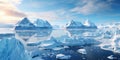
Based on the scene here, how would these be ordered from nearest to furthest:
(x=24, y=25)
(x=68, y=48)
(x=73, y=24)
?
1. (x=68, y=48)
2. (x=24, y=25)
3. (x=73, y=24)

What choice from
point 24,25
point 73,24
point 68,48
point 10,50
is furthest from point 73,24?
point 10,50

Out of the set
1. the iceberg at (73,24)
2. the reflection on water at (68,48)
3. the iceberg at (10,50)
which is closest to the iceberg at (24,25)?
the iceberg at (73,24)

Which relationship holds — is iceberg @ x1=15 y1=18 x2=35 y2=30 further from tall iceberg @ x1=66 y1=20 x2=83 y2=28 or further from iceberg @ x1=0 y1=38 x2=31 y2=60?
iceberg @ x1=0 y1=38 x2=31 y2=60

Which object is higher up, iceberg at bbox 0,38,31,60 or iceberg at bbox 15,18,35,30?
iceberg at bbox 15,18,35,30

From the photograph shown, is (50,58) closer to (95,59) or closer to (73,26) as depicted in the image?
(95,59)

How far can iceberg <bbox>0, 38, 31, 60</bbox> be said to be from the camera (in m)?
12.7

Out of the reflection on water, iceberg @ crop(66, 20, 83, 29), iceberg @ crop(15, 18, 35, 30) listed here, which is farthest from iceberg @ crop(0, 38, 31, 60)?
iceberg @ crop(66, 20, 83, 29)

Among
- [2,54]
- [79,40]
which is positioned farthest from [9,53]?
[79,40]

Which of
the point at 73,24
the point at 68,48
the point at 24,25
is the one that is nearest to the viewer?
the point at 68,48

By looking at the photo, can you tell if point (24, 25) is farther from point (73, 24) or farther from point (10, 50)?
point (10, 50)

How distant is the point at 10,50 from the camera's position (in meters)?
13.2

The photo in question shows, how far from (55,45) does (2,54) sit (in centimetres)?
1775

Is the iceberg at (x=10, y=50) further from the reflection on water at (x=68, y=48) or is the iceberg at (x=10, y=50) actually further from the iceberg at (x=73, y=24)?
the iceberg at (x=73, y=24)

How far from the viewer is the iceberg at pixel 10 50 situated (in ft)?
41.7
